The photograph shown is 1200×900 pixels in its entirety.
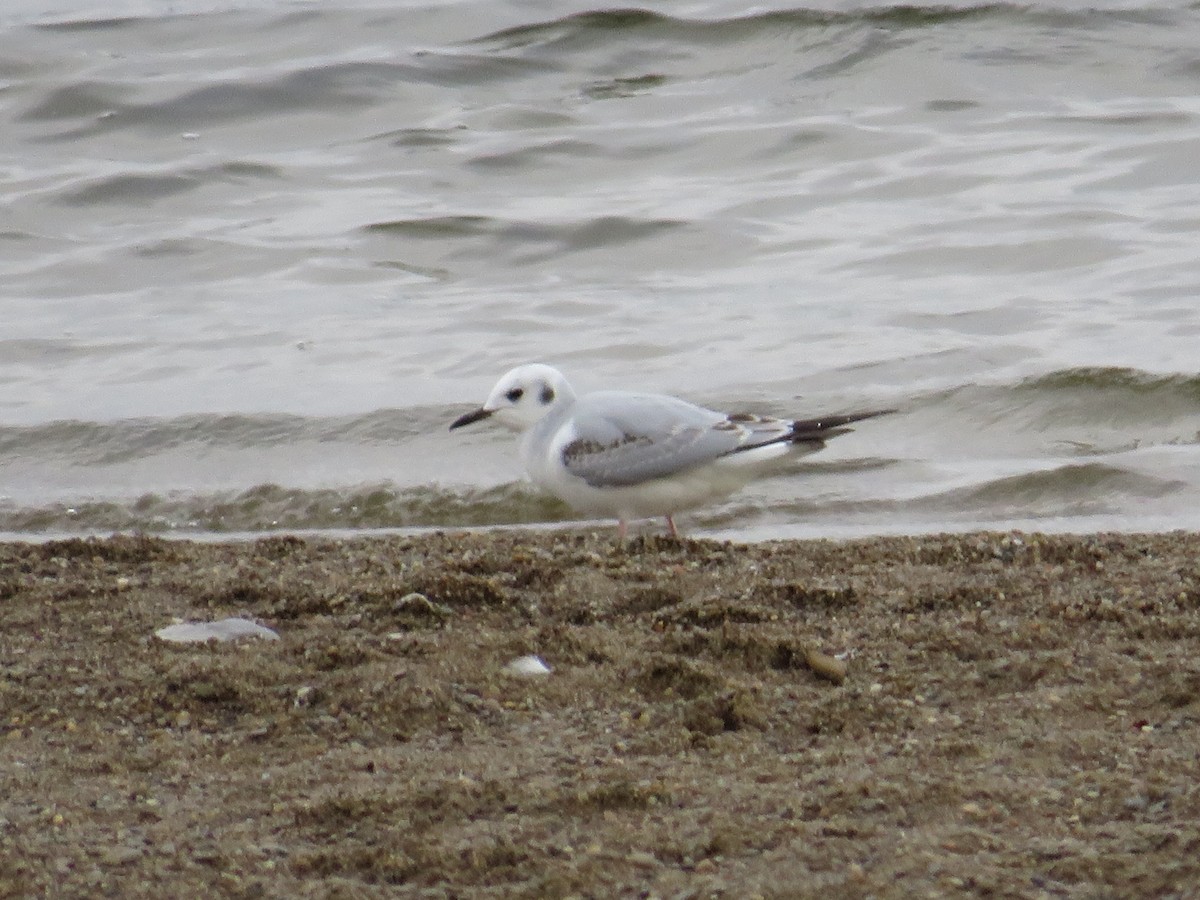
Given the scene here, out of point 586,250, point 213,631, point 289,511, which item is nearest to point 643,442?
point 289,511

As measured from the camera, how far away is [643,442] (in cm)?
662

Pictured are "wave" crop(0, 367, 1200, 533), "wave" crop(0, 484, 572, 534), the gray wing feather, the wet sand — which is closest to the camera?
the wet sand

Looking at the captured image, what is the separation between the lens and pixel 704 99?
14.0m

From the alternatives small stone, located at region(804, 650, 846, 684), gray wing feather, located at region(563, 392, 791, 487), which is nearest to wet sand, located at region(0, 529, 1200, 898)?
small stone, located at region(804, 650, 846, 684)

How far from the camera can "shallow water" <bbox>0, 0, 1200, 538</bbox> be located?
8.19 m

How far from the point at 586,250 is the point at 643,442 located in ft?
16.1

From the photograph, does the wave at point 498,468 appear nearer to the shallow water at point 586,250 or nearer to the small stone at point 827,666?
the shallow water at point 586,250

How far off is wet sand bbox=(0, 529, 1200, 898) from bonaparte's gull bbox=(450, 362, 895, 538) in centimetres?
105

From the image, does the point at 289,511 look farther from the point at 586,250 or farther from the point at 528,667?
the point at 586,250

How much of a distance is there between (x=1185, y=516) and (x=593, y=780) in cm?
430

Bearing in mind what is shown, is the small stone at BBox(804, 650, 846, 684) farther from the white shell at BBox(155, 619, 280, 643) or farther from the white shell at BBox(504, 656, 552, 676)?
the white shell at BBox(155, 619, 280, 643)

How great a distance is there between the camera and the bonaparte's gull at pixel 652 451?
661 cm

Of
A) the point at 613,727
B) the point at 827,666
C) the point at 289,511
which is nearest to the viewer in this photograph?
the point at 613,727

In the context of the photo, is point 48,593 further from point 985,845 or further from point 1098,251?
point 1098,251
